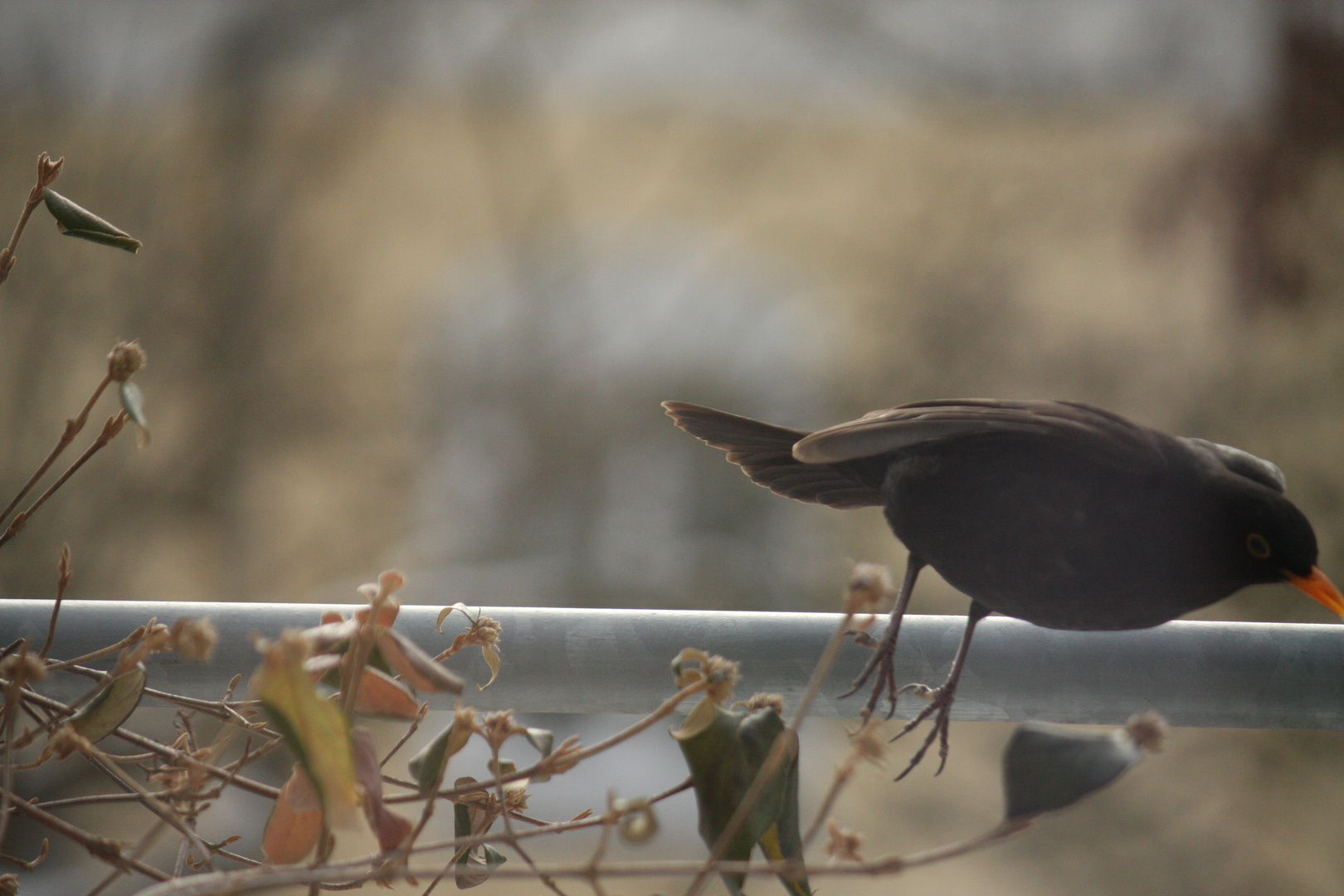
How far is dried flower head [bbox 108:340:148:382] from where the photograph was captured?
268 mm

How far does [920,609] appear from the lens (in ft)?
8.31

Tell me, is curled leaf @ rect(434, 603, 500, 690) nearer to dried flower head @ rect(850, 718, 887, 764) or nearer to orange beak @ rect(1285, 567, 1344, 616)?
dried flower head @ rect(850, 718, 887, 764)

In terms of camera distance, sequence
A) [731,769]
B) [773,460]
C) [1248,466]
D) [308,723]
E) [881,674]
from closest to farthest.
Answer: [308,723]
[731,769]
[881,674]
[1248,466]
[773,460]

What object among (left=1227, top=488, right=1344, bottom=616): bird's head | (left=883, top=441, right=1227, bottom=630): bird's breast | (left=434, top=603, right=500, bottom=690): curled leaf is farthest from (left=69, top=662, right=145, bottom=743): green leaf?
(left=1227, top=488, right=1344, bottom=616): bird's head

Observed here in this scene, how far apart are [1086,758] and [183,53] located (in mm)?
2891

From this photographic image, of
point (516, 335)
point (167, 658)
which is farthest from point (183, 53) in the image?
point (167, 658)

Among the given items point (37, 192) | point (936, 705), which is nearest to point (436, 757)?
point (37, 192)

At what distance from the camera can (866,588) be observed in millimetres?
258

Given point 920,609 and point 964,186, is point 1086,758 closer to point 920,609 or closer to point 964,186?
point 920,609

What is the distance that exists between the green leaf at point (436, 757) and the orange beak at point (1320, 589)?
1.67ft

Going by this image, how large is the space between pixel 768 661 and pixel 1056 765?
0.24 metres

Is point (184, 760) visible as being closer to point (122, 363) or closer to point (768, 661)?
point (122, 363)

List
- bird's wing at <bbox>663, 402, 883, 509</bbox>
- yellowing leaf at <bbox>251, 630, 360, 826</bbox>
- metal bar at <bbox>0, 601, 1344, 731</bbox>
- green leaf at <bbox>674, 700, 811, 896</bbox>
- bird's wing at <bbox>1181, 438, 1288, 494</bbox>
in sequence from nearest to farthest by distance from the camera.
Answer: yellowing leaf at <bbox>251, 630, 360, 826</bbox>, green leaf at <bbox>674, 700, 811, 896</bbox>, metal bar at <bbox>0, 601, 1344, 731</bbox>, bird's wing at <bbox>1181, 438, 1288, 494</bbox>, bird's wing at <bbox>663, 402, 883, 509</bbox>

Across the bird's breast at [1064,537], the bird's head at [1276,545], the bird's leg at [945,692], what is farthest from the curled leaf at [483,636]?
the bird's head at [1276,545]
